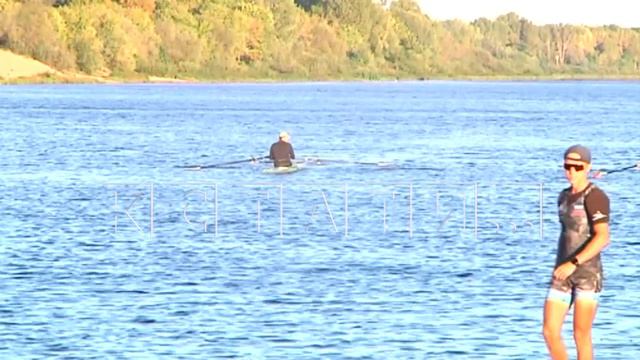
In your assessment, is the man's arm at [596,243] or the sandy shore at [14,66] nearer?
the man's arm at [596,243]

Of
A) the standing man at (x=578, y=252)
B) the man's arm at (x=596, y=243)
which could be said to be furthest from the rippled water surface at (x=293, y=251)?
the man's arm at (x=596, y=243)

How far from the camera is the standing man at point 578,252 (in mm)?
17250

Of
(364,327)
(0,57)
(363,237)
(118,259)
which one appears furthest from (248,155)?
(0,57)

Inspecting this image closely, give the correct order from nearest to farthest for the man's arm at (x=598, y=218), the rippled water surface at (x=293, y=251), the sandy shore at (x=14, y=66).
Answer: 1. the man's arm at (x=598, y=218)
2. the rippled water surface at (x=293, y=251)
3. the sandy shore at (x=14, y=66)

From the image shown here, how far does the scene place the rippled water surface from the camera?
2439cm

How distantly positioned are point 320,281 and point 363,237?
8.19 metres

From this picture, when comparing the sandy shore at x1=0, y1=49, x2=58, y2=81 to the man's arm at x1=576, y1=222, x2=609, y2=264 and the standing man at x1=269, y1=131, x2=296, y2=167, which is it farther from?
the man's arm at x1=576, y1=222, x2=609, y2=264

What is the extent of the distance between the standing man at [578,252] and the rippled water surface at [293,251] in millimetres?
5328

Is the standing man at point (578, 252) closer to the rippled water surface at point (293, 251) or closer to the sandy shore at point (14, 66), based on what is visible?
the rippled water surface at point (293, 251)

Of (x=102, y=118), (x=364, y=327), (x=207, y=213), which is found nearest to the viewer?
(x=364, y=327)

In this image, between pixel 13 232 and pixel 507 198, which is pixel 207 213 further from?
pixel 507 198

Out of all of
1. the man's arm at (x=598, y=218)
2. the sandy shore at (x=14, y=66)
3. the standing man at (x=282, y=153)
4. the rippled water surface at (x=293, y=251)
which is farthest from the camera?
the sandy shore at (x=14, y=66)

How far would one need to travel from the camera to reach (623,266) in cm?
3288

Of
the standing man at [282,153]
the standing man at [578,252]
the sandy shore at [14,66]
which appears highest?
the standing man at [578,252]
